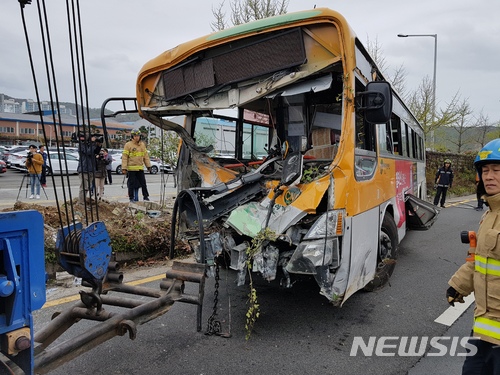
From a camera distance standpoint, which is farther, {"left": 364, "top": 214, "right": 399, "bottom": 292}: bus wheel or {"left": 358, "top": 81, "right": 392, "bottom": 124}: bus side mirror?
{"left": 364, "top": 214, "right": 399, "bottom": 292}: bus wheel

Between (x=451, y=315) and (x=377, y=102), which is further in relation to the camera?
(x=451, y=315)

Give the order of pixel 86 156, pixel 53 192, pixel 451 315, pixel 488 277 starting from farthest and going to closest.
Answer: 1. pixel 53 192
2. pixel 451 315
3. pixel 488 277
4. pixel 86 156

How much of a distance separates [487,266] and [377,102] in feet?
6.15

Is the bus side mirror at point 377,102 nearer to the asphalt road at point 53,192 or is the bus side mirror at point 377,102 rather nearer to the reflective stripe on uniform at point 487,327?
the reflective stripe on uniform at point 487,327

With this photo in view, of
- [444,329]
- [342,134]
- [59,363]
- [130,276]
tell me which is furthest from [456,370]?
[130,276]

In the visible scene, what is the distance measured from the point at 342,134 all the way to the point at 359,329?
6.37ft

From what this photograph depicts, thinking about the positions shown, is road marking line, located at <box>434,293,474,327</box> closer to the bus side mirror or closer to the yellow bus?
the yellow bus

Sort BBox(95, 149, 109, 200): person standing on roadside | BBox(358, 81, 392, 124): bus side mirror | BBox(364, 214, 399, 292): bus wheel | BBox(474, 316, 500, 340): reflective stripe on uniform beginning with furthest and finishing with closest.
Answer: BBox(95, 149, 109, 200): person standing on roadside < BBox(364, 214, 399, 292): bus wheel < BBox(358, 81, 392, 124): bus side mirror < BBox(474, 316, 500, 340): reflective stripe on uniform

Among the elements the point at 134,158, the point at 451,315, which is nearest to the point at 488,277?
the point at 451,315

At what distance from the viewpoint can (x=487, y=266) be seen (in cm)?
211

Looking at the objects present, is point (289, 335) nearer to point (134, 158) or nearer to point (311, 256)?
point (311, 256)

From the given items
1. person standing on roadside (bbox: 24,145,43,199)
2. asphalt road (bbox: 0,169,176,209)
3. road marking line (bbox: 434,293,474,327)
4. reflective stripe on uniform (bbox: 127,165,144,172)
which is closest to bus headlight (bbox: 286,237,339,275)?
road marking line (bbox: 434,293,474,327)

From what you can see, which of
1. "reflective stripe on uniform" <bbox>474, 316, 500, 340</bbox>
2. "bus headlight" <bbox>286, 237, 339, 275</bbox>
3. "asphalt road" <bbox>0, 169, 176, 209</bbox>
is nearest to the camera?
"reflective stripe on uniform" <bbox>474, 316, 500, 340</bbox>

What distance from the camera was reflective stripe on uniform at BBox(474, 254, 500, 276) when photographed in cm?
207
